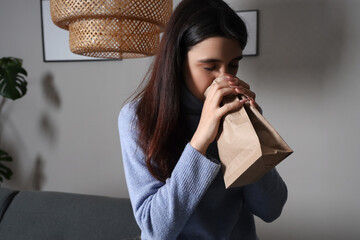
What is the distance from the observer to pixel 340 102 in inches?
58.8

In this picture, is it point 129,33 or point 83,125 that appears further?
point 83,125

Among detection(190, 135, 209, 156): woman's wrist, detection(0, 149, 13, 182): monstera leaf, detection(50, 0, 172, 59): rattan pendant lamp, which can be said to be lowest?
detection(0, 149, 13, 182): monstera leaf

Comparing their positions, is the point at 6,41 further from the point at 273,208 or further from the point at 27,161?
the point at 273,208

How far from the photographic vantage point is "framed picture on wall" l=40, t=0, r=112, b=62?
6.21 feet

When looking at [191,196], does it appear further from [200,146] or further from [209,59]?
[209,59]

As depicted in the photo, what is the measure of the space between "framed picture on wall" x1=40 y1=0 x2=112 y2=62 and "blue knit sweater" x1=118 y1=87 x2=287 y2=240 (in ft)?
4.12

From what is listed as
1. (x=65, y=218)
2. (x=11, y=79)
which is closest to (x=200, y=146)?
(x=65, y=218)

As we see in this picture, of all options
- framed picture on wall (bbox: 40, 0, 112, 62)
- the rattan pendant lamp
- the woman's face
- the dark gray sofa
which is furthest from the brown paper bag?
framed picture on wall (bbox: 40, 0, 112, 62)

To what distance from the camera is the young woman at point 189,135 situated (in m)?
0.66

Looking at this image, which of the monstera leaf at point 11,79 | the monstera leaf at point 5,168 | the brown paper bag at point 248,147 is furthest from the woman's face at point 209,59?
the monstera leaf at point 5,168

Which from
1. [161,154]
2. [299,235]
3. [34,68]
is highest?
[34,68]

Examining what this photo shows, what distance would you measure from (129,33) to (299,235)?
4.29 ft

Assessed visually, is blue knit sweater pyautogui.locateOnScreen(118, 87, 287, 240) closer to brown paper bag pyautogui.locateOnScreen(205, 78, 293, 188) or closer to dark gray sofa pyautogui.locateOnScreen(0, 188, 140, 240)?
brown paper bag pyautogui.locateOnScreen(205, 78, 293, 188)

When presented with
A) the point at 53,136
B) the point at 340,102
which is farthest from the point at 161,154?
the point at 53,136
